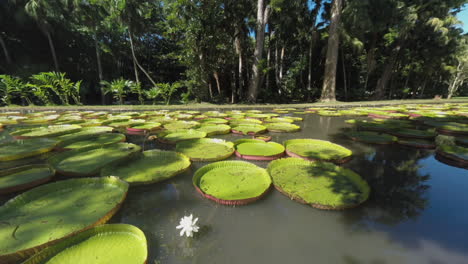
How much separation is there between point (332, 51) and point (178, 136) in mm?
12174

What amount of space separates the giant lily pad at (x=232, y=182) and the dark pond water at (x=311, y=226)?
72 mm

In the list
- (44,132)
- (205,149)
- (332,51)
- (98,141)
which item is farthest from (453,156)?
(332,51)

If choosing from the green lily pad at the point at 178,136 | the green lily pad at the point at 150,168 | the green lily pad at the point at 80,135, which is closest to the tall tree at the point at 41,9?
the green lily pad at the point at 80,135

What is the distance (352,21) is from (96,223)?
15.2 m

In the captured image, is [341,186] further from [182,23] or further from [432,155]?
[182,23]

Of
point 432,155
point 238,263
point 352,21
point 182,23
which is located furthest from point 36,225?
point 352,21

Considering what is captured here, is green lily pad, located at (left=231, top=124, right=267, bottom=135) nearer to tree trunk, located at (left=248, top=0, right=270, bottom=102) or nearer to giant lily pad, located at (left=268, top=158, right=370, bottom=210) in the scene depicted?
giant lily pad, located at (left=268, top=158, right=370, bottom=210)

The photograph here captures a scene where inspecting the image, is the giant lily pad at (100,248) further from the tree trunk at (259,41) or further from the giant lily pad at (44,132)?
the tree trunk at (259,41)

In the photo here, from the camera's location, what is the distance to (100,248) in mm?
908

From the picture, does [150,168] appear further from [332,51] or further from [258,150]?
[332,51]

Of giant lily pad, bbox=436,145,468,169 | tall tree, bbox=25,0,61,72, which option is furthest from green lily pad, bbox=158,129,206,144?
tall tree, bbox=25,0,61,72

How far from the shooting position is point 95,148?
2.30m

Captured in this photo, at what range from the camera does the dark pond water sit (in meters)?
0.97

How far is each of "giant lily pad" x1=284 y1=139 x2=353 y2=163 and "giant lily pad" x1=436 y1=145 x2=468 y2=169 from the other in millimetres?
1176
